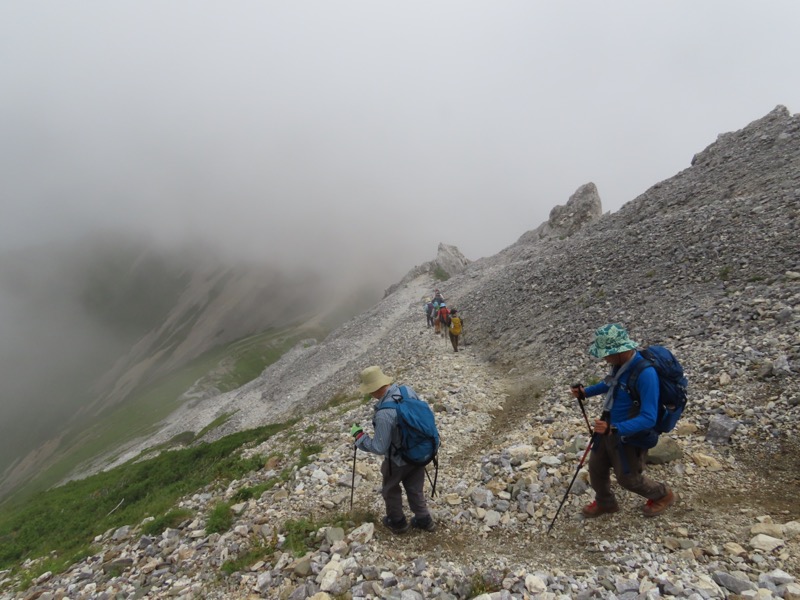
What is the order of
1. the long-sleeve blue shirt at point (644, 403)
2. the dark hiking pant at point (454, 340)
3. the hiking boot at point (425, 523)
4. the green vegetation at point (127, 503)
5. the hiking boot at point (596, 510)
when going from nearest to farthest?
1. the long-sleeve blue shirt at point (644, 403)
2. the hiking boot at point (596, 510)
3. the hiking boot at point (425, 523)
4. the green vegetation at point (127, 503)
5. the dark hiking pant at point (454, 340)

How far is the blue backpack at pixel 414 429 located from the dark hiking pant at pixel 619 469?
305cm

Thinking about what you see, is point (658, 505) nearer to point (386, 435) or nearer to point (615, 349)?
point (615, 349)

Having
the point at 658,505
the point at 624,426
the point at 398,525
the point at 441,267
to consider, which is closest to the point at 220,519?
the point at 398,525

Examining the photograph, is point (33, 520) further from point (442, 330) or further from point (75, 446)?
point (75, 446)

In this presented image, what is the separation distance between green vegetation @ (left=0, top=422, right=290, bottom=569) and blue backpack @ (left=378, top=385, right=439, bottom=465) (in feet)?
23.0

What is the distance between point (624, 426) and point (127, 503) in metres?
19.8

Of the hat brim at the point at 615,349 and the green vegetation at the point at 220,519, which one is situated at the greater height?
the hat brim at the point at 615,349

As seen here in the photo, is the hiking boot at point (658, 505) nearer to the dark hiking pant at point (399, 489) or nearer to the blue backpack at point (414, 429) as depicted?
the blue backpack at point (414, 429)

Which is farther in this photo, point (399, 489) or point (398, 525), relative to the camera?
point (398, 525)

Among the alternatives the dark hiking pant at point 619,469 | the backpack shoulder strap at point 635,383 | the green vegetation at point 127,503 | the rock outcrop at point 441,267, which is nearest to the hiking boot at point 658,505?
the dark hiking pant at point 619,469

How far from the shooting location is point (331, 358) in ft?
182

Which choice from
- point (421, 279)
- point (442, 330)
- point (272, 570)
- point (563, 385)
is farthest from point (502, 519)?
point (421, 279)

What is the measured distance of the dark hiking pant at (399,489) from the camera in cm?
845

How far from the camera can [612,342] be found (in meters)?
6.96
